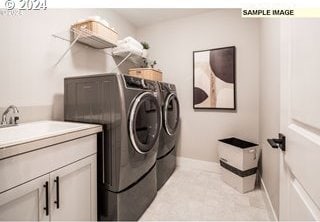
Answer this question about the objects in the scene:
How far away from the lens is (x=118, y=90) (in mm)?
1296

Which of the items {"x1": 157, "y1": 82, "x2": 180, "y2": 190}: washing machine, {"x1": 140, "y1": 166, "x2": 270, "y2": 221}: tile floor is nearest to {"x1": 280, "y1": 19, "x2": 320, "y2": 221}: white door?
{"x1": 140, "y1": 166, "x2": 270, "y2": 221}: tile floor

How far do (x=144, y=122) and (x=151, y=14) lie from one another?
1.86 metres

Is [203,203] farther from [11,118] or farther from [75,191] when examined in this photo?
[11,118]

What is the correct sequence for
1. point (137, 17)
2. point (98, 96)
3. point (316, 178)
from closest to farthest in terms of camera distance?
1. point (316, 178)
2. point (98, 96)
3. point (137, 17)

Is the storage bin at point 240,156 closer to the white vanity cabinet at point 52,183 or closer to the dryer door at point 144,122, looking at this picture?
the dryer door at point 144,122

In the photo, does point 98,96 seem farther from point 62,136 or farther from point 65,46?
point 65,46

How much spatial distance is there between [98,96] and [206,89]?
165 cm

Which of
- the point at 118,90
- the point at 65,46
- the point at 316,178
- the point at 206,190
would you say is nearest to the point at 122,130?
the point at 118,90

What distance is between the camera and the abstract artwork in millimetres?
2439

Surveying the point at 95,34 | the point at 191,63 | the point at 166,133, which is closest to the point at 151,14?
the point at 191,63

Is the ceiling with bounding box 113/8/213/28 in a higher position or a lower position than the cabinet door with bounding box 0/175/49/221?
higher

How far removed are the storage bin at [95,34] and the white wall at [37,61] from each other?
5.7 inches

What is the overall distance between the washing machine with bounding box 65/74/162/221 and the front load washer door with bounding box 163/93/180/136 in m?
0.51

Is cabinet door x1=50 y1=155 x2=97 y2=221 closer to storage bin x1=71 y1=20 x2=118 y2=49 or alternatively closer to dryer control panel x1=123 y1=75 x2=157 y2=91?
dryer control panel x1=123 y1=75 x2=157 y2=91
